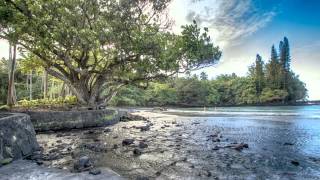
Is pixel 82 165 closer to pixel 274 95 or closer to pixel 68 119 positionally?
pixel 68 119

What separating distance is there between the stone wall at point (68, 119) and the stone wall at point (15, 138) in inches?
279

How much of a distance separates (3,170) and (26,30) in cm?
1123

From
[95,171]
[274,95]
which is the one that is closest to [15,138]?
[95,171]

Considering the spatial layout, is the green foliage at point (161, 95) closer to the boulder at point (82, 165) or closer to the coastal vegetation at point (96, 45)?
the coastal vegetation at point (96, 45)

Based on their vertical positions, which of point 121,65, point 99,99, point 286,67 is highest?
point 286,67

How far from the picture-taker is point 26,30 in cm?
1616

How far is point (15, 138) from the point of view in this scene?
8562 mm

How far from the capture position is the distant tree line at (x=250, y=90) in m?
91.4

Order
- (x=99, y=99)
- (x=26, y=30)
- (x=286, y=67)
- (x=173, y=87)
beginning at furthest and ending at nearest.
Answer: (x=173, y=87)
(x=286, y=67)
(x=99, y=99)
(x=26, y=30)

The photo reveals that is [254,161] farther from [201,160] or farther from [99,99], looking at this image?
[99,99]

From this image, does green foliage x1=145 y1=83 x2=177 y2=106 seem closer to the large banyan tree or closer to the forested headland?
the forested headland

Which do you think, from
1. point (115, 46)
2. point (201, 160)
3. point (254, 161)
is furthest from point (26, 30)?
point (254, 161)

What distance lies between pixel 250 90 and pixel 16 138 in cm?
9619

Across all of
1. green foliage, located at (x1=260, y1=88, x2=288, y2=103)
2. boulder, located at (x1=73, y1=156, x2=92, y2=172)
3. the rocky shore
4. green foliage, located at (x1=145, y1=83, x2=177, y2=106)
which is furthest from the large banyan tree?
green foliage, located at (x1=260, y1=88, x2=288, y2=103)
